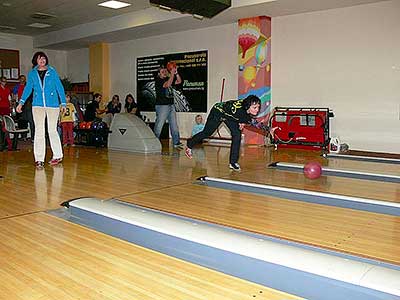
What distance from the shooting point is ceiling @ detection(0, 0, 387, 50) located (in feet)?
23.2

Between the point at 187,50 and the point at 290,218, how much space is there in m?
7.18

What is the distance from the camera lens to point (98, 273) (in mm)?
1782

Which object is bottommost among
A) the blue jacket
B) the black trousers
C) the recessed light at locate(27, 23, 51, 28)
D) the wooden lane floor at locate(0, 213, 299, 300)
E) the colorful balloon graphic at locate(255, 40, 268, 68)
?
the wooden lane floor at locate(0, 213, 299, 300)

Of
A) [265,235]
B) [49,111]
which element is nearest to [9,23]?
[49,111]

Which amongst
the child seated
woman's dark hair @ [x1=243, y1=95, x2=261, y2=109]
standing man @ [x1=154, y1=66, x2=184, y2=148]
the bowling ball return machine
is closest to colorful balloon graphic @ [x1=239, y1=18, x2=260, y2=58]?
the bowling ball return machine

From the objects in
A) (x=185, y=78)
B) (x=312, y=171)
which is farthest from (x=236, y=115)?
(x=185, y=78)

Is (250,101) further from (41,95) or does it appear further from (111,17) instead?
(111,17)

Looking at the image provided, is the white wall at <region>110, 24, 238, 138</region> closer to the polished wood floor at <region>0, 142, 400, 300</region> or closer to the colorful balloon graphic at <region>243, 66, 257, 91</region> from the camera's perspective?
the colorful balloon graphic at <region>243, 66, 257, 91</region>

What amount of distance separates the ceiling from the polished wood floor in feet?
10.3

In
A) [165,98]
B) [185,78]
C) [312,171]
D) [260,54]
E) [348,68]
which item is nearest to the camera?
[312,171]

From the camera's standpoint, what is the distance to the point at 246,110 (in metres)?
4.54

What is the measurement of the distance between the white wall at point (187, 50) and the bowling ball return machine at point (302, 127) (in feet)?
4.75

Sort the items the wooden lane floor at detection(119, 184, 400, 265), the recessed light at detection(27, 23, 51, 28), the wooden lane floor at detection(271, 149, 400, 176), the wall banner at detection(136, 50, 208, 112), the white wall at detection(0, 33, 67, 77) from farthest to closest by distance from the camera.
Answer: the white wall at detection(0, 33, 67, 77)
the recessed light at detection(27, 23, 51, 28)
the wall banner at detection(136, 50, 208, 112)
the wooden lane floor at detection(271, 149, 400, 176)
the wooden lane floor at detection(119, 184, 400, 265)

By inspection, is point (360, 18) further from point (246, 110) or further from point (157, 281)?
point (157, 281)
